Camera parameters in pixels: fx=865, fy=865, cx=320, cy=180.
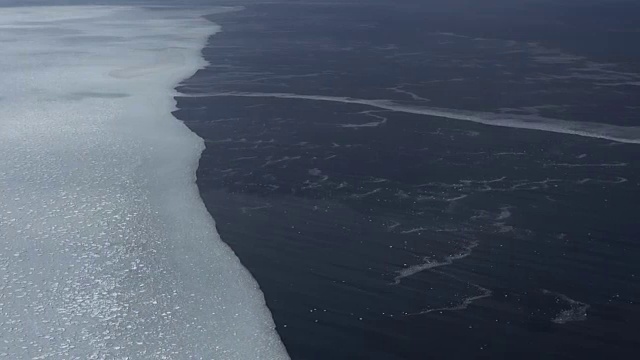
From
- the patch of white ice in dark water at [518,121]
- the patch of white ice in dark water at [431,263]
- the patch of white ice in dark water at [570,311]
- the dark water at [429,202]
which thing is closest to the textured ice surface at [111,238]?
the dark water at [429,202]

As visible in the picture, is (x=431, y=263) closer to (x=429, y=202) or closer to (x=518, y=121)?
(x=429, y=202)

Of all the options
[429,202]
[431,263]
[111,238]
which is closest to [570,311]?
[431,263]

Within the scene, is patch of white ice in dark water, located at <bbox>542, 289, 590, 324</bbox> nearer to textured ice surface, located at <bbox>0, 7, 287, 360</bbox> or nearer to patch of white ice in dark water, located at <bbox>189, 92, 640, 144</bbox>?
textured ice surface, located at <bbox>0, 7, 287, 360</bbox>

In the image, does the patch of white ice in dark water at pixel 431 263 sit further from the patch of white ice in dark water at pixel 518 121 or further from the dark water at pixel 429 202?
the patch of white ice in dark water at pixel 518 121

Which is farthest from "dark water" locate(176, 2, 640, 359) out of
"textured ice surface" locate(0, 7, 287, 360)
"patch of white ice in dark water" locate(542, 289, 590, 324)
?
"textured ice surface" locate(0, 7, 287, 360)

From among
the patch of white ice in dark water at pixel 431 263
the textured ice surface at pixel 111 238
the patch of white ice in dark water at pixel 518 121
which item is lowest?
the textured ice surface at pixel 111 238
